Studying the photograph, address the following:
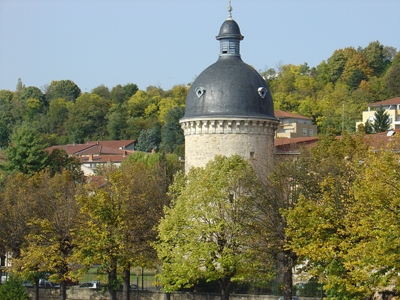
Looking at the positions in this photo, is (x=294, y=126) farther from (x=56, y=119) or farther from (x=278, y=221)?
(x=278, y=221)

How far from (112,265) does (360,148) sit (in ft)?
50.4

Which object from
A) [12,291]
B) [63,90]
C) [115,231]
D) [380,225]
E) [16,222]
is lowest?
[12,291]

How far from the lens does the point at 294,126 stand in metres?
100

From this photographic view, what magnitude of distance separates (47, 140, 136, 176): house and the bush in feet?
201

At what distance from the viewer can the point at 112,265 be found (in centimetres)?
3844

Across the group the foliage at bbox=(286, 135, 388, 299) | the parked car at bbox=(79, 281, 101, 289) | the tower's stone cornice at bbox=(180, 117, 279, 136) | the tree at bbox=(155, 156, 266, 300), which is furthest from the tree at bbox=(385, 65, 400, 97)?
the tree at bbox=(155, 156, 266, 300)

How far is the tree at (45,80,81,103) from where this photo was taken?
168 m

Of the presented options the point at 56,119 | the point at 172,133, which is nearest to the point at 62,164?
the point at 172,133

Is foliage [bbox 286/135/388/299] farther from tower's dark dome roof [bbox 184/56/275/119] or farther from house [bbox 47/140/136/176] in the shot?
house [bbox 47/140/136/176]

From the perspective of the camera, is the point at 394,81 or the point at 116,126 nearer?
the point at 394,81

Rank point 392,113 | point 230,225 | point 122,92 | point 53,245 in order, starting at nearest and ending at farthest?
point 230,225 < point 53,245 < point 392,113 < point 122,92

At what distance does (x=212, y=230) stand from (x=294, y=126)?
66.4 metres

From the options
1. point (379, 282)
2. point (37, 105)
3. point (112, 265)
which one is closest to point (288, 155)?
point (112, 265)

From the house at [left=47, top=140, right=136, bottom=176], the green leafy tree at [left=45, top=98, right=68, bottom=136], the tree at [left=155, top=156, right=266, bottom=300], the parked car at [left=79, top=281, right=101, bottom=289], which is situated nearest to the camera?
the tree at [left=155, top=156, right=266, bottom=300]
